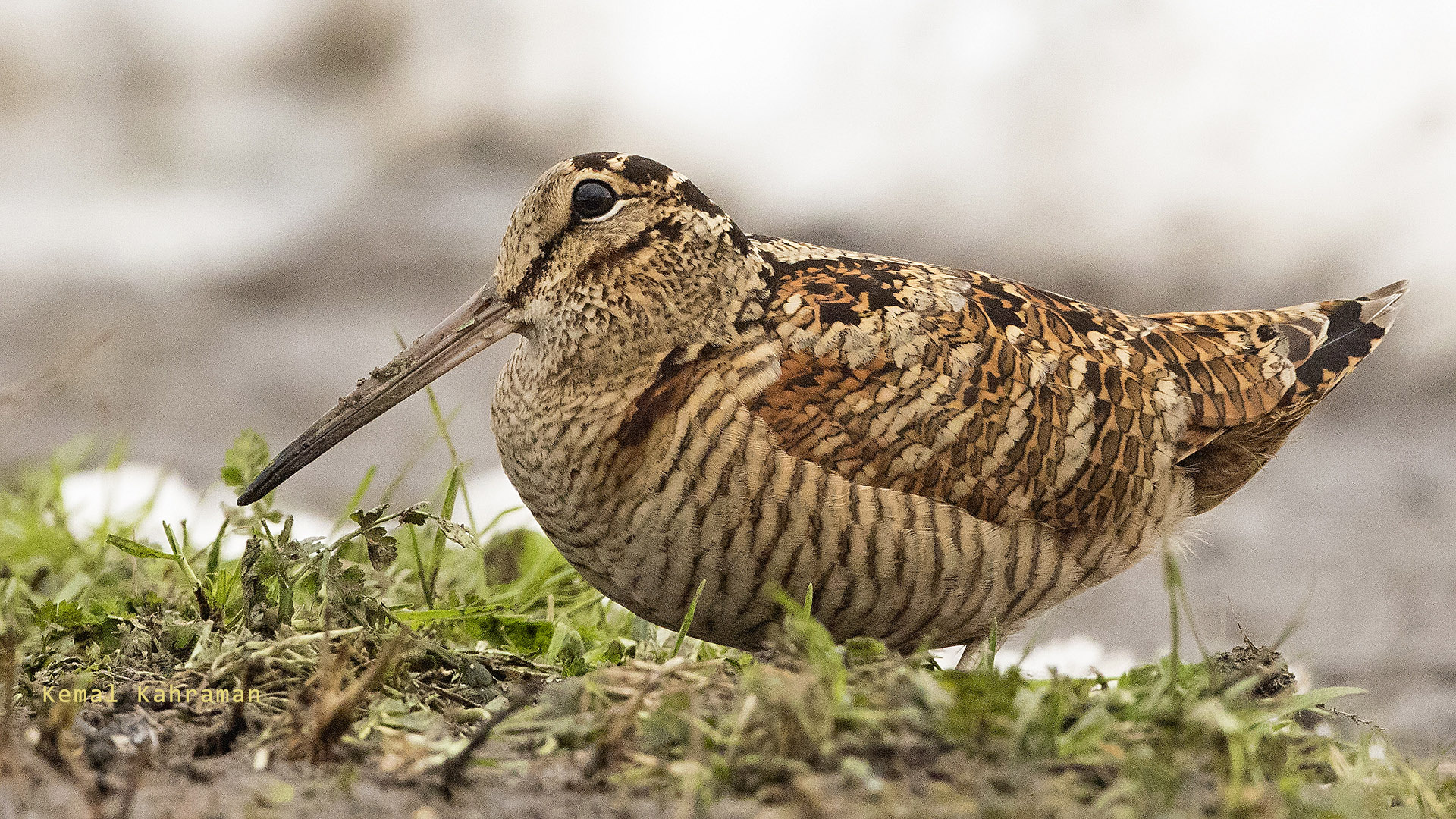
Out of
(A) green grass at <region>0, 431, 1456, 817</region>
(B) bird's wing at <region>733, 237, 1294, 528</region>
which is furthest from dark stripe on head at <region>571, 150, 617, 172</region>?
(A) green grass at <region>0, 431, 1456, 817</region>

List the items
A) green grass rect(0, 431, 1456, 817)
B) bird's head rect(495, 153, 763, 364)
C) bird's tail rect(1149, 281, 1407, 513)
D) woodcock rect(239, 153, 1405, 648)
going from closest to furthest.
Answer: green grass rect(0, 431, 1456, 817), woodcock rect(239, 153, 1405, 648), bird's head rect(495, 153, 763, 364), bird's tail rect(1149, 281, 1407, 513)

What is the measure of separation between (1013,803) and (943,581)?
0.87m

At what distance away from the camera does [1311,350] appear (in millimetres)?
3105

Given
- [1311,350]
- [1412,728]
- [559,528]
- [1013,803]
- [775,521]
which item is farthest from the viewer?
[1412,728]

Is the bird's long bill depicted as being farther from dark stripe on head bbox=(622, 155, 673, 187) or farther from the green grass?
dark stripe on head bbox=(622, 155, 673, 187)

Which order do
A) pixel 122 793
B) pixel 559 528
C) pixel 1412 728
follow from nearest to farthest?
pixel 122 793 → pixel 559 528 → pixel 1412 728

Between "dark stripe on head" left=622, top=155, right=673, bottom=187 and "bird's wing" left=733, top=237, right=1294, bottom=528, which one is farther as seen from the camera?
"dark stripe on head" left=622, top=155, right=673, bottom=187

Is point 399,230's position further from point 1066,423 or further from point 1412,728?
point 1412,728

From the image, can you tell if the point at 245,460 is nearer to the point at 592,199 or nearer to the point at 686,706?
the point at 592,199

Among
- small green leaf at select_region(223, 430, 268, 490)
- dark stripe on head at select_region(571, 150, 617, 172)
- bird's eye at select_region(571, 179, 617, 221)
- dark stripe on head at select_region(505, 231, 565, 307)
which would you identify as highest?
dark stripe on head at select_region(571, 150, 617, 172)

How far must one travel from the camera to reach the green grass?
1826mm

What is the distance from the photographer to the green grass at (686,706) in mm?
1826

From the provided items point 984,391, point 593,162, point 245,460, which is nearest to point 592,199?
point 593,162

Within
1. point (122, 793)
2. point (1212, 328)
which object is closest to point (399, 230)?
point (1212, 328)
